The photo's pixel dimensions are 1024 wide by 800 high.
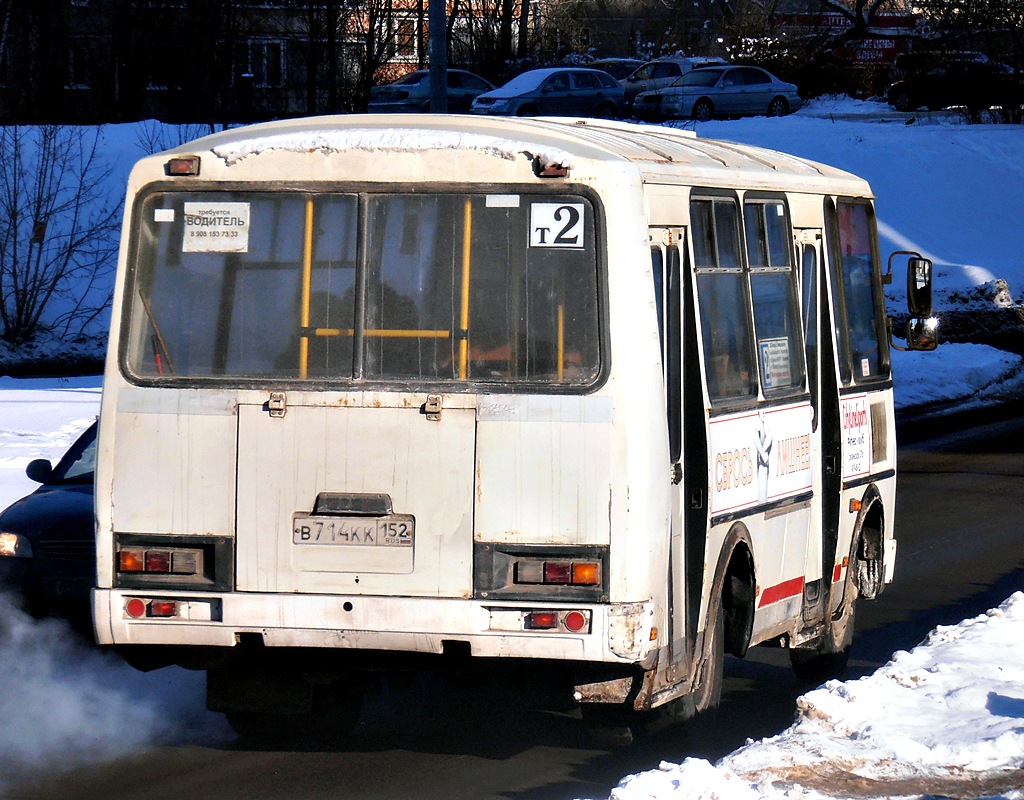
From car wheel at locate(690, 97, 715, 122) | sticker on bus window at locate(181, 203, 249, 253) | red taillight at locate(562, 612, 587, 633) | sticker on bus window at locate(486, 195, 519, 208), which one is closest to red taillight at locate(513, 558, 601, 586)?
red taillight at locate(562, 612, 587, 633)

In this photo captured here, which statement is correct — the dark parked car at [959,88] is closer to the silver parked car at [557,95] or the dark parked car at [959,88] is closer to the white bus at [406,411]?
the silver parked car at [557,95]

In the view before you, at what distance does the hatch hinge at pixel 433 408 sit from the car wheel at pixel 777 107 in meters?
44.1

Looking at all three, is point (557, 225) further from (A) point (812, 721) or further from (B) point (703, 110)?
(B) point (703, 110)

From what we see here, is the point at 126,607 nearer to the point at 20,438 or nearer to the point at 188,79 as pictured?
the point at 20,438

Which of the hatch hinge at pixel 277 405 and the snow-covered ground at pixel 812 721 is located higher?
the hatch hinge at pixel 277 405

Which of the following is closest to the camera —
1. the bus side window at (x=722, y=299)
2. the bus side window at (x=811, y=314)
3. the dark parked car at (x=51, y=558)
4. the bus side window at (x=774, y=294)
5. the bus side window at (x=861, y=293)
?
the bus side window at (x=722, y=299)

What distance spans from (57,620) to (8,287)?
19.6 meters

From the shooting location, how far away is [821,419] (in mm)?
8461

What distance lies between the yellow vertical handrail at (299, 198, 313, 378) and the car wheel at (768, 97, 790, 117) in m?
43.8

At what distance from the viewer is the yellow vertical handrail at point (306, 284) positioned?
6.32m

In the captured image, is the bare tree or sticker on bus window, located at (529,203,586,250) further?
the bare tree

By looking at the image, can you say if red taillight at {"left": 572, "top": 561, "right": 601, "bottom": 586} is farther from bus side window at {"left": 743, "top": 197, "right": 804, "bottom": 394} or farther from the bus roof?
bus side window at {"left": 743, "top": 197, "right": 804, "bottom": 394}

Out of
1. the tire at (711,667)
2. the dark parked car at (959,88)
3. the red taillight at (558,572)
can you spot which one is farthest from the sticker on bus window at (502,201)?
the dark parked car at (959,88)

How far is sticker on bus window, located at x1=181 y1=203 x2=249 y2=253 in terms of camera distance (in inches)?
251
